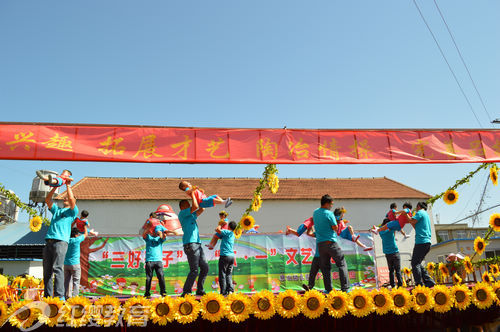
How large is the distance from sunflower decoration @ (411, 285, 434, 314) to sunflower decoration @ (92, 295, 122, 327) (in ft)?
12.8

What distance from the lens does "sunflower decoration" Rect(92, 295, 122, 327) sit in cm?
434

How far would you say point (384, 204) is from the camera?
25391 millimetres

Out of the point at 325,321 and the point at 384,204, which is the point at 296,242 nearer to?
the point at 325,321

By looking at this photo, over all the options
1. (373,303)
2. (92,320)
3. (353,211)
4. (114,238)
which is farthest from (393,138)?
(353,211)

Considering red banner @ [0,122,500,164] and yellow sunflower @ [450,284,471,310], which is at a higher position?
red banner @ [0,122,500,164]

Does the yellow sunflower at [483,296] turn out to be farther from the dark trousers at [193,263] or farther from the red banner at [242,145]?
the dark trousers at [193,263]

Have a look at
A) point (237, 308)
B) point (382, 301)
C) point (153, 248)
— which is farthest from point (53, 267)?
point (382, 301)

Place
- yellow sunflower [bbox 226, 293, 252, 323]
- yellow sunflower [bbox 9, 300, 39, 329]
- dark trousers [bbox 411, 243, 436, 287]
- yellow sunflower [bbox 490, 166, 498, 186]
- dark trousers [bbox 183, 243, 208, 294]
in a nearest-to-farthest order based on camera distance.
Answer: yellow sunflower [bbox 9, 300, 39, 329] < yellow sunflower [bbox 226, 293, 252, 323] < dark trousers [bbox 183, 243, 208, 294] < dark trousers [bbox 411, 243, 436, 287] < yellow sunflower [bbox 490, 166, 498, 186]

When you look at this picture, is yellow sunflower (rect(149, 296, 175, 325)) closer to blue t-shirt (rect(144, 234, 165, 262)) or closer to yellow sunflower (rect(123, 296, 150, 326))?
yellow sunflower (rect(123, 296, 150, 326))

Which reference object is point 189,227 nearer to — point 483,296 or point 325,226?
point 325,226

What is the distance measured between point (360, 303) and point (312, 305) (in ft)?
2.12

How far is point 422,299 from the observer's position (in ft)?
15.6

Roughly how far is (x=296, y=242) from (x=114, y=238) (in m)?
6.16

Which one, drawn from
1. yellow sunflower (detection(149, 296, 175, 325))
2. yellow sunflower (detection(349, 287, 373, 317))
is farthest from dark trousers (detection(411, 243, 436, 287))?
yellow sunflower (detection(149, 296, 175, 325))
